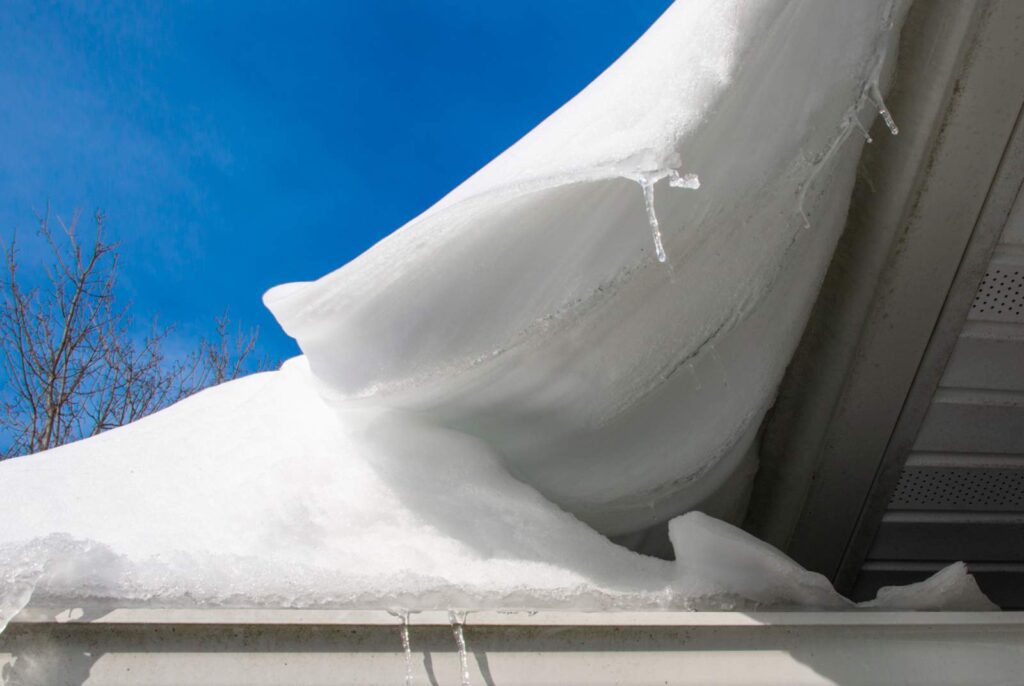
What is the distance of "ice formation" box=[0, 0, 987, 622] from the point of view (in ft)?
4.49

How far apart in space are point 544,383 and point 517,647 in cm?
53

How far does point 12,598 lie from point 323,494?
19.7 inches

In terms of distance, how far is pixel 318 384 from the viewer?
175 centimetres

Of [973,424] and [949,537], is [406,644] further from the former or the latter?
[949,537]

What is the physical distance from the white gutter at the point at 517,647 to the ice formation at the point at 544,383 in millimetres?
62

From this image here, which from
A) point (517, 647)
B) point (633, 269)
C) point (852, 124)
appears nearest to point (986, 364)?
point (852, 124)

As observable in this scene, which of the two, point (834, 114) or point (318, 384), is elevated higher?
point (834, 114)

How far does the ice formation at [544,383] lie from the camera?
4.49ft

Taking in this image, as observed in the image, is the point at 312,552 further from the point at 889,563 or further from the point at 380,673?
the point at 889,563

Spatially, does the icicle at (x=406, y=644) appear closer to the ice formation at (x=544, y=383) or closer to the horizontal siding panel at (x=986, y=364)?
the ice formation at (x=544, y=383)

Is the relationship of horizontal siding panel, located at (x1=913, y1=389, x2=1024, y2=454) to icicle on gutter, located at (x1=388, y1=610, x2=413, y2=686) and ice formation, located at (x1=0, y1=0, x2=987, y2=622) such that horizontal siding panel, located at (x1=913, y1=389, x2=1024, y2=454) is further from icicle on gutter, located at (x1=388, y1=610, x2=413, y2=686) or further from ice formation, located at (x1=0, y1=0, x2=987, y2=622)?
icicle on gutter, located at (x1=388, y1=610, x2=413, y2=686)

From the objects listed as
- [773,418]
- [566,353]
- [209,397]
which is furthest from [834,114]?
[209,397]

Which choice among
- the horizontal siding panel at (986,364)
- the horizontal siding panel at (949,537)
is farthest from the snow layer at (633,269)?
the horizontal siding panel at (949,537)

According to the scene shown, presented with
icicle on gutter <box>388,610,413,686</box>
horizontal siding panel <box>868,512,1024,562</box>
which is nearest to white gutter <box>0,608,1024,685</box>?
icicle on gutter <box>388,610,413,686</box>
